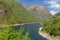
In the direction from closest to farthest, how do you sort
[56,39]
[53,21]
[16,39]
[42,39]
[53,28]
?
[16,39] → [56,39] → [42,39] → [53,28] → [53,21]

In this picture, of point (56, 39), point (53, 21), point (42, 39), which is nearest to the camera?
point (56, 39)

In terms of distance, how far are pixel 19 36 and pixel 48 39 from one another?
87.2m

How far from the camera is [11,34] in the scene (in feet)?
97.0

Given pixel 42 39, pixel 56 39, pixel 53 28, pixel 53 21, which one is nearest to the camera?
pixel 56 39

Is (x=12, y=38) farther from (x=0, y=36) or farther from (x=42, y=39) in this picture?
A: (x=42, y=39)

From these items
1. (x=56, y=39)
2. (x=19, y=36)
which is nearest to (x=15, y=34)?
(x=19, y=36)

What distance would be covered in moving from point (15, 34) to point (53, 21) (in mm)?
117863

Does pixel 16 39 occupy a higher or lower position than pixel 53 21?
higher

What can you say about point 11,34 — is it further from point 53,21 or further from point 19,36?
point 53,21

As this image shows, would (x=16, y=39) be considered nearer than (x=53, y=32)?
Yes

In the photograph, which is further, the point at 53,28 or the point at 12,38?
the point at 53,28

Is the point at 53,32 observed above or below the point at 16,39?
below

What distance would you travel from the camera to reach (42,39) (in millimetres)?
118500

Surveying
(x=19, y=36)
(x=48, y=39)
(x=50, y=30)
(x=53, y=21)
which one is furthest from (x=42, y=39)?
(x=19, y=36)
